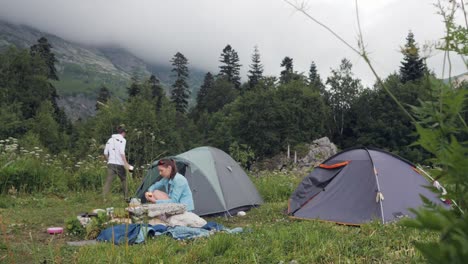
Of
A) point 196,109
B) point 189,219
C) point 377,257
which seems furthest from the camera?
point 196,109

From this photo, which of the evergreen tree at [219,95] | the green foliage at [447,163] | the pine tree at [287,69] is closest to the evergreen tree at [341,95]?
the pine tree at [287,69]

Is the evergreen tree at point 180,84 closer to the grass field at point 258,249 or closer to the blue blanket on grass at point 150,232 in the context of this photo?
the blue blanket on grass at point 150,232

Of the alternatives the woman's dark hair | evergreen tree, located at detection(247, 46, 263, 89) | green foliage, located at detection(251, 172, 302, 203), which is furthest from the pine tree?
the woman's dark hair

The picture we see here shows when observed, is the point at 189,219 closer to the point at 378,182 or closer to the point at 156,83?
the point at 378,182

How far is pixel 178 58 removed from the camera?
7244cm

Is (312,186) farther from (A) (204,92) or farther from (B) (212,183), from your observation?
(A) (204,92)

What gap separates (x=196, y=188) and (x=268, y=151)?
137 feet

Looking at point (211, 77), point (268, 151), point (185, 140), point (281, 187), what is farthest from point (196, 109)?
point (281, 187)

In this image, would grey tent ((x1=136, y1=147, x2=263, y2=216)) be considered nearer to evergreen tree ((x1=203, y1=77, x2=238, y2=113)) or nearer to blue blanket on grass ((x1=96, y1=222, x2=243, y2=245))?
blue blanket on grass ((x1=96, y1=222, x2=243, y2=245))

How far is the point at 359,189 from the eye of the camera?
729cm

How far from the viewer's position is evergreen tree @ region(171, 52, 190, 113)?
7069 centimetres

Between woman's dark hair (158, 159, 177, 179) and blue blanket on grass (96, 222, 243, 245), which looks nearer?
blue blanket on grass (96, 222, 243, 245)

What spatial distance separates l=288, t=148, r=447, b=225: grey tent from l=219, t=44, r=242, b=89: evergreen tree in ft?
232

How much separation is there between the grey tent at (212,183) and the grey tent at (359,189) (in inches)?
53.5
